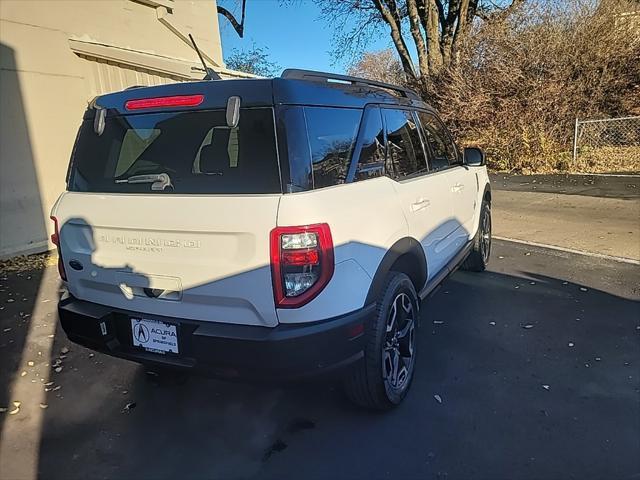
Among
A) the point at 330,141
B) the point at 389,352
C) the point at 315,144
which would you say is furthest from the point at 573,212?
the point at 315,144

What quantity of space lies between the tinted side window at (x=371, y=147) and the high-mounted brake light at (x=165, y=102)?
899 millimetres

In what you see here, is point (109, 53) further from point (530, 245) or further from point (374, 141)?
point (530, 245)

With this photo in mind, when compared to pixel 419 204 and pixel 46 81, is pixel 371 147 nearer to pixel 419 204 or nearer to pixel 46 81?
pixel 419 204

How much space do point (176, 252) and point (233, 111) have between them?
28.0 inches

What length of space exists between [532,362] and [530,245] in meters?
3.36

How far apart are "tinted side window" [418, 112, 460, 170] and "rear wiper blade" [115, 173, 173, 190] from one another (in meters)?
2.12

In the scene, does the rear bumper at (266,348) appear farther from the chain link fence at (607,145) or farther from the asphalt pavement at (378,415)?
the chain link fence at (607,145)

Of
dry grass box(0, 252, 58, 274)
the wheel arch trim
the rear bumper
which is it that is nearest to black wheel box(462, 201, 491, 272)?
the wheel arch trim

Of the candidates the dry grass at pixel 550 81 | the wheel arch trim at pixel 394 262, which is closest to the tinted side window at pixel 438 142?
the wheel arch trim at pixel 394 262

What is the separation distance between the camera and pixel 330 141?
2408mm

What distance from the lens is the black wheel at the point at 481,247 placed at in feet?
16.2

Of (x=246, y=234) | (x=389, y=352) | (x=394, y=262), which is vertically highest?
(x=246, y=234)

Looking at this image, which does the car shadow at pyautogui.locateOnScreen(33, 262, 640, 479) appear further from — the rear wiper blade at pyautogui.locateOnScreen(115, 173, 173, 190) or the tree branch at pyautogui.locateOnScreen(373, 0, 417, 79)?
the tree branch at pyautogui.locateOnScreen(373, 0, 417, 79)

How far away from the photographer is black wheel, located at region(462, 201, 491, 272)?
4938mm
